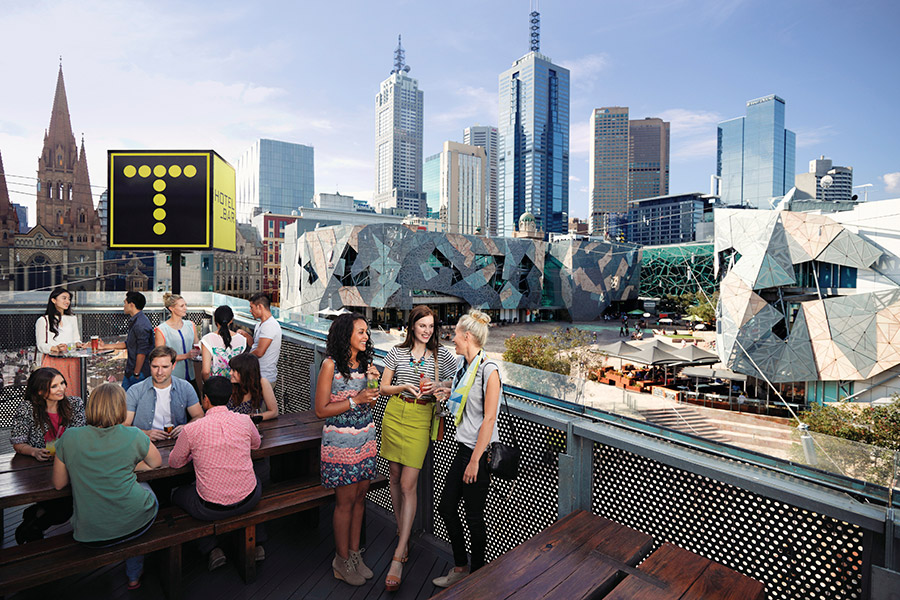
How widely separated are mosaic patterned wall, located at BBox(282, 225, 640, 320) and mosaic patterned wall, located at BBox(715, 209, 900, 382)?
72.3 ft

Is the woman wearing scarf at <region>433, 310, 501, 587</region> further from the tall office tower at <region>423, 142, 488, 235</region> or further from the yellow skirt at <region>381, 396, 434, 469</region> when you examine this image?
the tall office tower at <region>423, 142, 488, 235</region>

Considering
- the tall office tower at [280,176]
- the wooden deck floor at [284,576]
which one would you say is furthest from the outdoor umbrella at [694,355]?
the tall office tower at [280,176]

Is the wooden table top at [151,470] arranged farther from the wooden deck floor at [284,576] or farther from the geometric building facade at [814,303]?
the geometric building facade at [814,303]

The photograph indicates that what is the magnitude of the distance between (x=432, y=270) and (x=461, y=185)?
15769 centimetres

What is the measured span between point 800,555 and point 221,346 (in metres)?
4.73

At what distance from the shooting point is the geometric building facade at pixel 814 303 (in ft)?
59.7

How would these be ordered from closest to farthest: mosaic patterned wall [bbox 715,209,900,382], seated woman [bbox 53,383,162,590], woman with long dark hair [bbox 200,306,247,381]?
seated woman [bbox 53,383,162,590] < woman with long dark hair [bbox 200,306,247,381] < mosaic patterned wall [bbox 715,209,900,382]

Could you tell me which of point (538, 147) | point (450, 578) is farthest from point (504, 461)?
point (538, 147)

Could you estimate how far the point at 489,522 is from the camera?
345 cm

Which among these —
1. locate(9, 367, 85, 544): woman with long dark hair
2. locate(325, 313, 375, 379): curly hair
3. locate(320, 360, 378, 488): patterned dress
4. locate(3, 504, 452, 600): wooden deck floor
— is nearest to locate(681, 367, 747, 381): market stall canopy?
locate(3, 504, 452, 600): wooden deck floor

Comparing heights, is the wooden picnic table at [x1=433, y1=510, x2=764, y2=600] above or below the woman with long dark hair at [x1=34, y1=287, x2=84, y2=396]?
below

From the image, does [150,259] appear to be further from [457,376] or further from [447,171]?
[447,171]

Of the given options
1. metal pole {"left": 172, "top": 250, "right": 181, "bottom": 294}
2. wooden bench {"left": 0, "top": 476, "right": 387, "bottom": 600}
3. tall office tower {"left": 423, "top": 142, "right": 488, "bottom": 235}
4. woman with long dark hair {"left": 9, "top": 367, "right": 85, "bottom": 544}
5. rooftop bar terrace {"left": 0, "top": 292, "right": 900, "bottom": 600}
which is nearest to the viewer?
rooftop bar terrace {"left": 0, "top": 292, "right": 900, "bottom": 600}

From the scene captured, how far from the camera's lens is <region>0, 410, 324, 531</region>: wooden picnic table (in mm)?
2754
